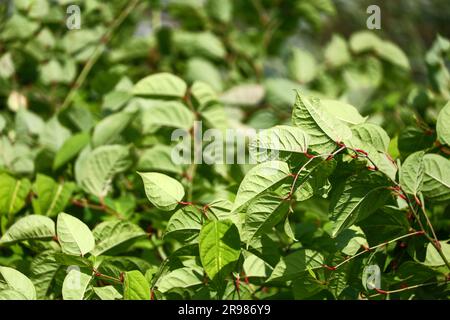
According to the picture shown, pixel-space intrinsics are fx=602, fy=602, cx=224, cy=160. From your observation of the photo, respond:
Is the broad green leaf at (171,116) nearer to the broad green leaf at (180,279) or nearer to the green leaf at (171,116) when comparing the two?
the green leaf at (171,116)

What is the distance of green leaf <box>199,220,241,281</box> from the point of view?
66 centimetres

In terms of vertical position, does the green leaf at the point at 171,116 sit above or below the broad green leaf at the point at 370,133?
above

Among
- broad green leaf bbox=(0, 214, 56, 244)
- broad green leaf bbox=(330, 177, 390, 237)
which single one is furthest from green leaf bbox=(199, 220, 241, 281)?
broad green leaf bbox=(0, 214, 56, 244)

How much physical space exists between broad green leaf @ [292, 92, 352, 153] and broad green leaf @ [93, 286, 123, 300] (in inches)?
11.1

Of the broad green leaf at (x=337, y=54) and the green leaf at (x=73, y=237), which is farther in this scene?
the broad green leaf at (x=337, y=54)

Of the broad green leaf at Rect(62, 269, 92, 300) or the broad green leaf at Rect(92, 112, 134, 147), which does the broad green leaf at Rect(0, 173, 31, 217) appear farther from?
the broad green leaf at Rect(62, 269, 92, 300)

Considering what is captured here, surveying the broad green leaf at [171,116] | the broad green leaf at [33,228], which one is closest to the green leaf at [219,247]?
the broad green leaf at [33,228]

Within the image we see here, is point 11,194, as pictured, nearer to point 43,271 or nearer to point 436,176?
point 43,271

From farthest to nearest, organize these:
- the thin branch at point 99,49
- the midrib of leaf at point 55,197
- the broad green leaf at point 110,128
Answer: the thin branch at point 99,49 < the broad green leaf at point 110,128 < the midrib of leaf at point 55,197

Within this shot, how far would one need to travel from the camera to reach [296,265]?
70cm

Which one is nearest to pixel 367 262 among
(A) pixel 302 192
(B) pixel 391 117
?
(A) pixel 302 192

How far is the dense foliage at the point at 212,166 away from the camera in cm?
66

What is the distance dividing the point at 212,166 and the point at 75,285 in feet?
1.24

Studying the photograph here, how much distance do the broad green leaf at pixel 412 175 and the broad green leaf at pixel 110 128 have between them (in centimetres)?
48
